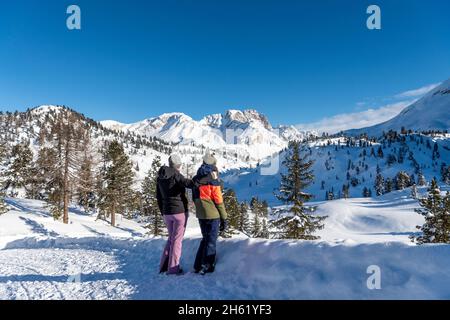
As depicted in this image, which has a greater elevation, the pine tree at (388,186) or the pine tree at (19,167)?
the pine tree at (19,167)

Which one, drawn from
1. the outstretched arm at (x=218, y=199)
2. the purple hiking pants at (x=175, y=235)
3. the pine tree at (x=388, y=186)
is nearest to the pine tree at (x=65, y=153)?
the purple hiking pants at (x=175, y=235)

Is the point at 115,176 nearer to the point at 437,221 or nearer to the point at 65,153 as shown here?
the point at 65,153

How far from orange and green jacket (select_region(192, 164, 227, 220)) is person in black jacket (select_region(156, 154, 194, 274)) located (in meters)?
0.43

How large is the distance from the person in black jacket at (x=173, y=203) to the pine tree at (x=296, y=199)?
17.3m

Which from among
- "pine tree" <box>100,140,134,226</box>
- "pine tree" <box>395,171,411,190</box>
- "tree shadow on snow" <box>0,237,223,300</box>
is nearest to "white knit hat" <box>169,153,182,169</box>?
"tree shadow on snow" <box>0,237,223,300</box>

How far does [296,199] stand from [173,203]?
18.7m

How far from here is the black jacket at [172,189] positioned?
7457 mm

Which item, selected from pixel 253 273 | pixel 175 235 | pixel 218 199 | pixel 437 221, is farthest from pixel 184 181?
pixel 437 221

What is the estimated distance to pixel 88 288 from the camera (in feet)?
22.7

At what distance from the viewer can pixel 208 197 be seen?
7141 mm

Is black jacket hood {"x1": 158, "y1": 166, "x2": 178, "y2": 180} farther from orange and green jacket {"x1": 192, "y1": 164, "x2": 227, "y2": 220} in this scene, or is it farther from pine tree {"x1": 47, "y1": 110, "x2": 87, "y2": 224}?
pine tree {"x1": 47, "y1": 110, "x2": 87, "y2": 224}

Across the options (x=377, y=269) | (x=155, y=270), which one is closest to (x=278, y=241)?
(x=377, y=269)

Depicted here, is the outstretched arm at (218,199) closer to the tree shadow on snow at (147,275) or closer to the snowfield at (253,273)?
the snowfield at (253,273)
